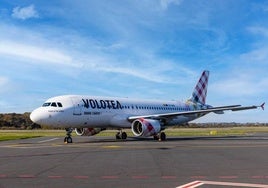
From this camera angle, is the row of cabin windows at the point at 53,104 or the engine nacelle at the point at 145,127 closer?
the row of cabin windows at the point at 53,104

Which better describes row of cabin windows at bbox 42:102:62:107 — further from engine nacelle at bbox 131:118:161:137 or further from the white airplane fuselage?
engine nacelle at bbox 131:118:161:137

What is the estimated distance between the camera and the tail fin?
149 ft

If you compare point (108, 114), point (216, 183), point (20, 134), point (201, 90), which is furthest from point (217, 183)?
point (20, 134)

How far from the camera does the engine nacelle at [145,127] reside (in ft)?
102

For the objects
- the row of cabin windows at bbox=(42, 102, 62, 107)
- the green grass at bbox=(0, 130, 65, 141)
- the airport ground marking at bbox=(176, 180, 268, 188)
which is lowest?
the airport ground marking at bbox=(176, 180, 268, 188)

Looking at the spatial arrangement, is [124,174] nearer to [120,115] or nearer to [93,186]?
[93,186]

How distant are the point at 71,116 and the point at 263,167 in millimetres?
19436

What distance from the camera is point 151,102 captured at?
3912cm

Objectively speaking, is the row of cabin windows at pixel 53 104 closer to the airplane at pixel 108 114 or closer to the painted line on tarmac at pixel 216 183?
the airplane at pixel 108 114

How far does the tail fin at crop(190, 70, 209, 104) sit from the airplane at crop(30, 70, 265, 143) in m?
5.50

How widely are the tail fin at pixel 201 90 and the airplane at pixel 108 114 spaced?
550 centimetres

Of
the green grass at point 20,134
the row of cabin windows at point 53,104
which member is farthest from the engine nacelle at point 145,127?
the green grass at point 20,134

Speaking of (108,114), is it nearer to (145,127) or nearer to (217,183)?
(145,127)

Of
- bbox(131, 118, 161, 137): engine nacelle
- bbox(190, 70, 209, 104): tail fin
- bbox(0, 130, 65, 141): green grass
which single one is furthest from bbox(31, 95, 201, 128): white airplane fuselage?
bbox(0, 130, 65, 141): green grass
